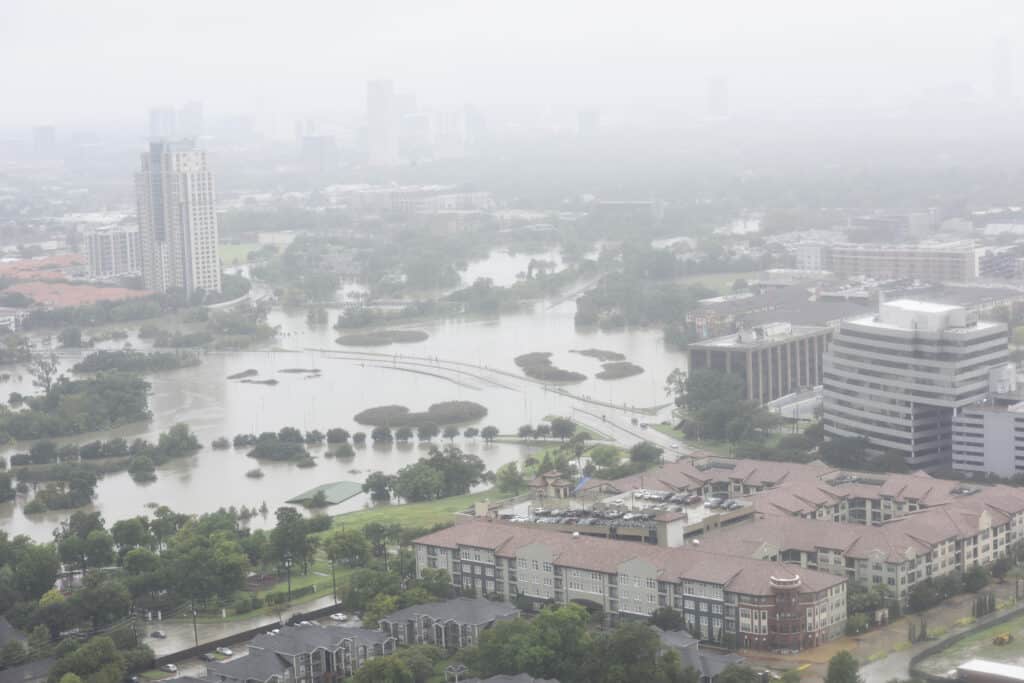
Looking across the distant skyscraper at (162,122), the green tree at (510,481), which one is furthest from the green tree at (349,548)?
the distant skyscraper at (162,122)

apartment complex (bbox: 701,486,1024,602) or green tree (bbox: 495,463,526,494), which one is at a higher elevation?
apartment complex (bbox: 701,486,1024,602)

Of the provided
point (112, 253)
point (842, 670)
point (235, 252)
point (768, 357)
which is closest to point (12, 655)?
point (842, 670)

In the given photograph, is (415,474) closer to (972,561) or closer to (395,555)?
(395,555)

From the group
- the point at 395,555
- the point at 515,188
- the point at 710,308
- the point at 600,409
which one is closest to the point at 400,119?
the point at 515,188

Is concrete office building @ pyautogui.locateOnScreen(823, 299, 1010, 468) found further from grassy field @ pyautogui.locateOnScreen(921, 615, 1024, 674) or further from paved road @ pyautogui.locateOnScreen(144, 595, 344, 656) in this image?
paved road @ pyautogui.locateOnScreen(144, 595, 344, 656)

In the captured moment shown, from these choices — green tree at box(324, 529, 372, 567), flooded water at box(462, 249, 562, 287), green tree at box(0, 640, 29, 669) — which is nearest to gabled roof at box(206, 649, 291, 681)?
green tree at box(0, 640, 29, 669)

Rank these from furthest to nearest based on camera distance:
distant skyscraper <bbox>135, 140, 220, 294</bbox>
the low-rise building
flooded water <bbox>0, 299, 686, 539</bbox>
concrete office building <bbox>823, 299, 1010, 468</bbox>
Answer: distant skyscraper <bbox>135, 140, 220, 294</bbox>, flooded water <bbox>0, 299, 686, 539</bbox>, concrete office building <bbox>823, 299, 1010, 468</bbox>, the low-rise building

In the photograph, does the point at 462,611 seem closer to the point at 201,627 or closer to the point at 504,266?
the point at 201,627
